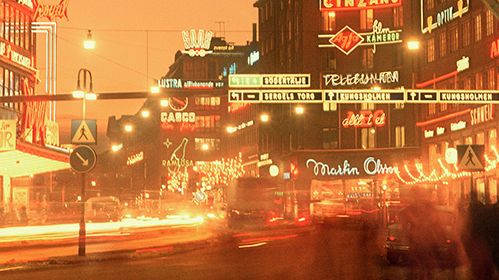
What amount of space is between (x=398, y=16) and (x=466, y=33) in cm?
2045

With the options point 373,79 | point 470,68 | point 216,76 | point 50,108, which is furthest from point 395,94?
point 216,76

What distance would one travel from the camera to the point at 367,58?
292 ft

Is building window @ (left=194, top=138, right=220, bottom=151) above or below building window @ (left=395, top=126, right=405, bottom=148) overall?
above

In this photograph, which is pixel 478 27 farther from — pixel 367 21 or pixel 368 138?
pixel 368 138

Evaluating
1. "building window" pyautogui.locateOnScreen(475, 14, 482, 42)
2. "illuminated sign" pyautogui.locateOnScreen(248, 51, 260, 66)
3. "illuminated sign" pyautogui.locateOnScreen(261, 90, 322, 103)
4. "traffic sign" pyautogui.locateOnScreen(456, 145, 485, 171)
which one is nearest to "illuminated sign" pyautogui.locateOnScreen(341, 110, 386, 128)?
"building window" pyautogui.locateOnScreen(475, 14, 482, 42)

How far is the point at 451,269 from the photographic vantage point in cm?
2136

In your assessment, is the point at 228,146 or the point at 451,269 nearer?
the point at 451,269

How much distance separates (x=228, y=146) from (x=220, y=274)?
130633 mm

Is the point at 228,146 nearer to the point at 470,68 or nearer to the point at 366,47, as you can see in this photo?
the point at 366,47

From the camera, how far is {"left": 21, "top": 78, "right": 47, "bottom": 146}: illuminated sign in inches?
2557

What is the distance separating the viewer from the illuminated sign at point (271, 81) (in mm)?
39188

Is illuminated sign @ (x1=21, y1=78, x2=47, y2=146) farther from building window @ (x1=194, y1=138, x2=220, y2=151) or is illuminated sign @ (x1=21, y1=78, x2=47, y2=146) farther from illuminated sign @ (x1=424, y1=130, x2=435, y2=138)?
building window @ (x1=194, y1=138, x2=220, y2=151)

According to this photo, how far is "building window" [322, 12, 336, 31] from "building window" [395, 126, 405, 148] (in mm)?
10746

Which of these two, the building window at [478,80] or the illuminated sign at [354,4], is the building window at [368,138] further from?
the building window at [478,80]
